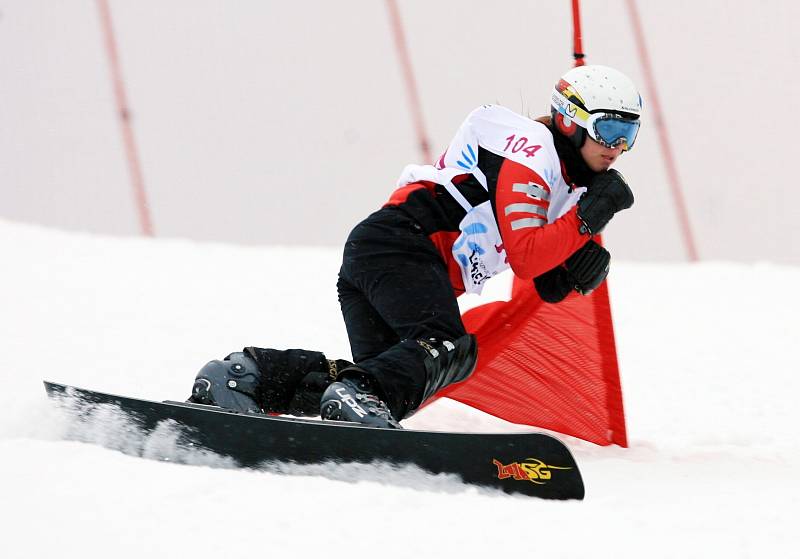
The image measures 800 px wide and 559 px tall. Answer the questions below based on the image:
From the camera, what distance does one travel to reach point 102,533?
246 centimetres

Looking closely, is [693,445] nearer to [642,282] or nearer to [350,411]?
[350,411]

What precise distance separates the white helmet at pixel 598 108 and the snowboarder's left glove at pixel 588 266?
0.35m

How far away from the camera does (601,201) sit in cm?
353

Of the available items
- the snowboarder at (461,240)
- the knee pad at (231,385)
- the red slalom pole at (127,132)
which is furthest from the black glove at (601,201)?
the red slalom pole at (127,132)

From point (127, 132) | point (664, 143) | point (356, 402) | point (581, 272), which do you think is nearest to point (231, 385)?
point (356, 402)

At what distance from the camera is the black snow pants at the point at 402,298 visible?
3328 mm

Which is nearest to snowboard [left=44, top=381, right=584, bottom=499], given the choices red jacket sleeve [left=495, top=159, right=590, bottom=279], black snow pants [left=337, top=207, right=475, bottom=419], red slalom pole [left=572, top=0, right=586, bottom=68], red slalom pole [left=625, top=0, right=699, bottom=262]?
black snow pants [left=337, top=207, right=475, bottom=419]

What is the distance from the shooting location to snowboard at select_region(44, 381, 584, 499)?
9.67ft

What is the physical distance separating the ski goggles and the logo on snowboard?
120 cm

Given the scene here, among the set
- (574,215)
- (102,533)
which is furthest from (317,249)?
(102,533)

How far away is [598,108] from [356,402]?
1.27m

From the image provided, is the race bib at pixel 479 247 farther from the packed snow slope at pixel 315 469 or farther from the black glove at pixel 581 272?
the packed snow slope at pixel 315 469

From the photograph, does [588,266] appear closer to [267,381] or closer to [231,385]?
[267,381]

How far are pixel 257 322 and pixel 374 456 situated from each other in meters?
2.90
